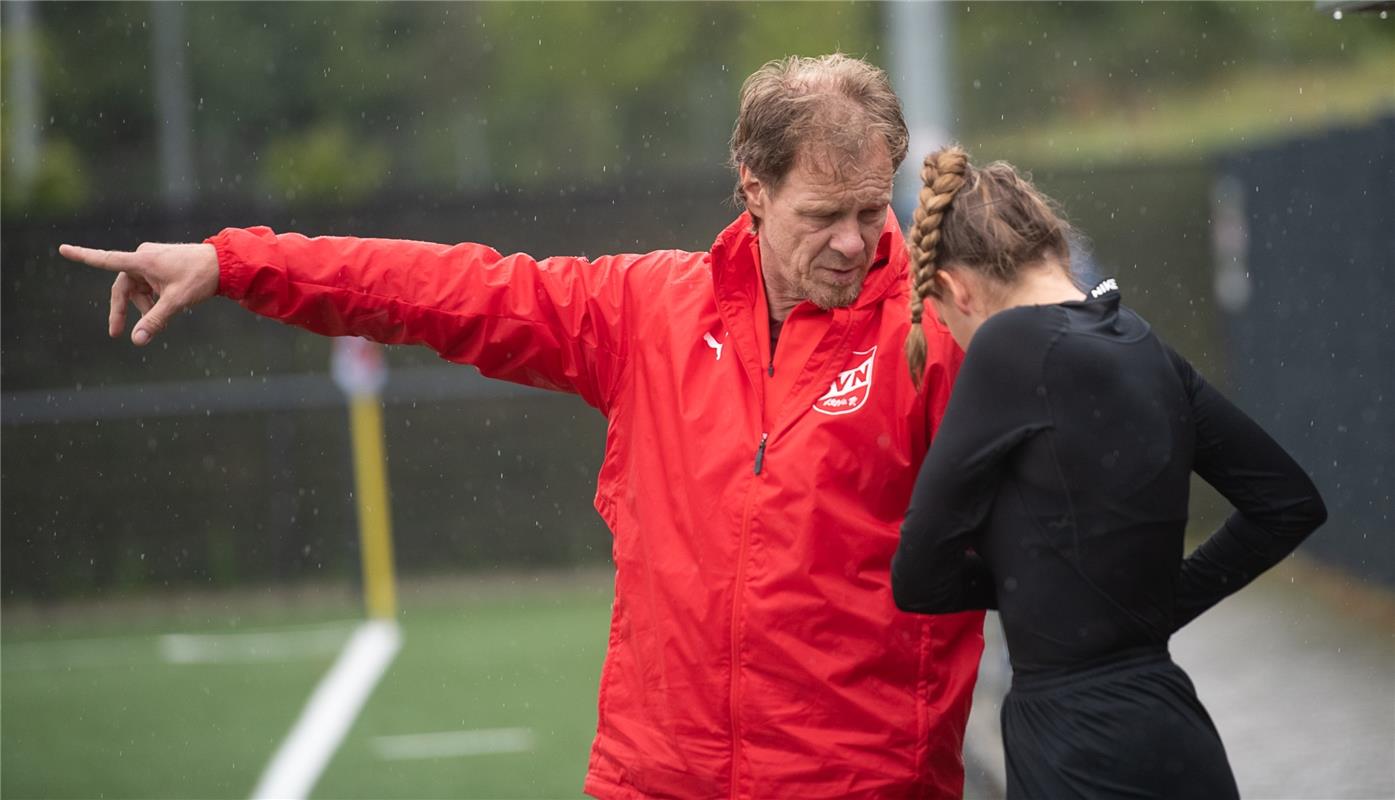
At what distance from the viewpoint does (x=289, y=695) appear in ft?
30.9

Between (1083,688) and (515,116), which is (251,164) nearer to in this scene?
(515,116)

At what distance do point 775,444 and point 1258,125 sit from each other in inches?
854

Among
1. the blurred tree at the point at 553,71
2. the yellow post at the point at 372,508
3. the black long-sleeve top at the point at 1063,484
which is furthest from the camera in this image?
the blurred tree at the point at 553,71

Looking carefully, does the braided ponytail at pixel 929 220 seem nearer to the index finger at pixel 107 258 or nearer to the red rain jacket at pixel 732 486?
the red rain jacket at pixel 732 486

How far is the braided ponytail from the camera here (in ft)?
8.75

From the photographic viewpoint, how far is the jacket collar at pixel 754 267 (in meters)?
3.00

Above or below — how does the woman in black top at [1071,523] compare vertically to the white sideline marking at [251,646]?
above

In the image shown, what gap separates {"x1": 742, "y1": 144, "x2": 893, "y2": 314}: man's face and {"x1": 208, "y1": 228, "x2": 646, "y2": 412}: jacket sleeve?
368 mm

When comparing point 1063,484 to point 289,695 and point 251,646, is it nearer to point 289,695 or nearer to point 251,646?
point 289,695

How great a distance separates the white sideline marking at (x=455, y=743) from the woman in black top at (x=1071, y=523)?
5.67 metres

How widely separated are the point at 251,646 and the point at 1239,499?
9428mm

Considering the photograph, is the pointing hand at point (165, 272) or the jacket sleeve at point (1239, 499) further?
the pointing hand at point (165, 272)

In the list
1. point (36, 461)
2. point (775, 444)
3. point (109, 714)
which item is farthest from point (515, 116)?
point (775, 444)

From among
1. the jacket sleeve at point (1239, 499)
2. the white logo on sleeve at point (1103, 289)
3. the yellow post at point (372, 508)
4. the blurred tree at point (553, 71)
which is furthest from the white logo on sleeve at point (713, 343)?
the blurred tree at point (553, 71)
